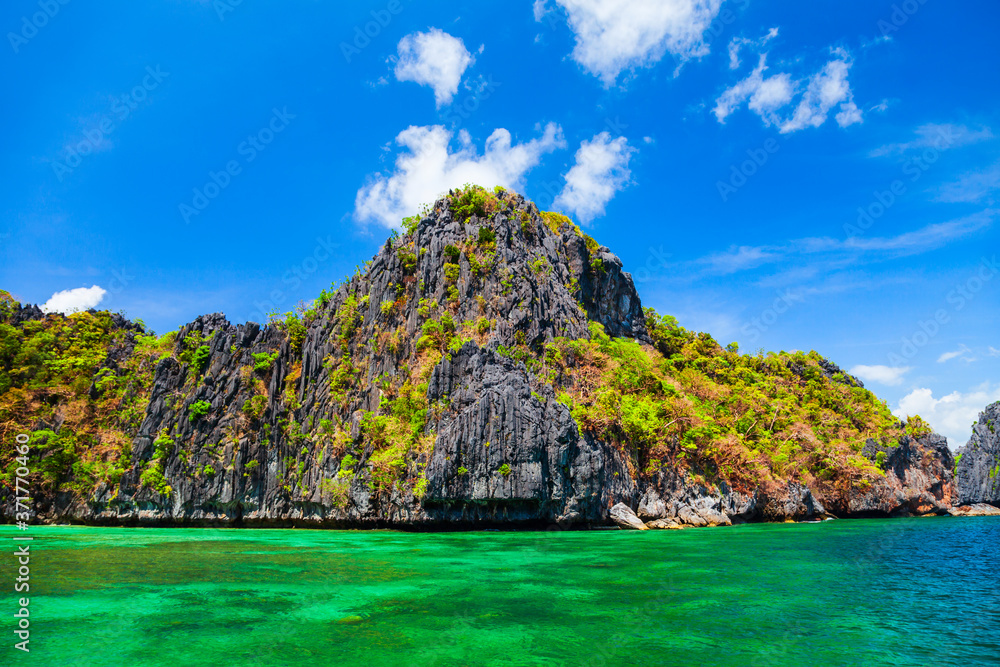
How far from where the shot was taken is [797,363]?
2288 inches

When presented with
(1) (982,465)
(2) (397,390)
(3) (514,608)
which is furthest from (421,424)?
(1) (982,465)

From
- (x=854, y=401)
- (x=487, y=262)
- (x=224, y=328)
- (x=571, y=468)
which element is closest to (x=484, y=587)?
(x=571, y=468)

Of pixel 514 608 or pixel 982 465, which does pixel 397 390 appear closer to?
pixel 514 608

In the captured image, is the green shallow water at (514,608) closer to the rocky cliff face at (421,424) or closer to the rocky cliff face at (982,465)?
the rocky cliff face at (421,424)

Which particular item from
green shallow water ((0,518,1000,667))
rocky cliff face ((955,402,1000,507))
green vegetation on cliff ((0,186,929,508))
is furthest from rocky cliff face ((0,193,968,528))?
green shallow water ((0,518,1000,667))

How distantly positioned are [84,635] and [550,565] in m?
11.1

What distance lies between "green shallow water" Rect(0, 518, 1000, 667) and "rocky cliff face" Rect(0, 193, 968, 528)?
36.2 feet

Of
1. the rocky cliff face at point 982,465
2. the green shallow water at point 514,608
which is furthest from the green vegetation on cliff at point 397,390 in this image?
the rocky cliff face at point 982,465

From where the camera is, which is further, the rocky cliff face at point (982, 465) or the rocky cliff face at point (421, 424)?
the rocky cliff face at point (982, 465)

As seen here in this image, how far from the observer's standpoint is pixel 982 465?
184ft

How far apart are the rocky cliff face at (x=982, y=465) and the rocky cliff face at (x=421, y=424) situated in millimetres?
8348

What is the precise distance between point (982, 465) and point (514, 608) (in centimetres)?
7034

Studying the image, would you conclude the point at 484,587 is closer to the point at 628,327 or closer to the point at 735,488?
the point at 735,488

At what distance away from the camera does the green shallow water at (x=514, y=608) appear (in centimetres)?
738
